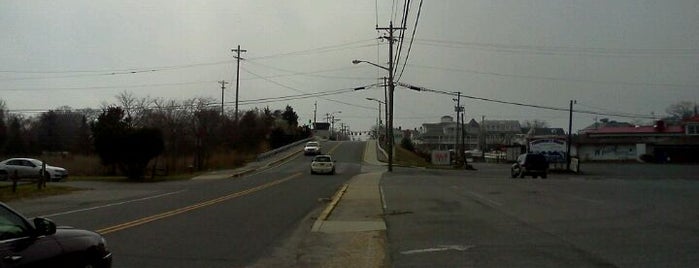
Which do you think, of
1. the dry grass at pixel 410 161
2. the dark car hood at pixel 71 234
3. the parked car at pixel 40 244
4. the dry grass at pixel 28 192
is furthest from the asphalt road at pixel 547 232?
the dry grass at pixel 410 161

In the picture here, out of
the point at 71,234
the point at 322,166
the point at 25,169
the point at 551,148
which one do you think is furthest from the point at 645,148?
the point at 71,234

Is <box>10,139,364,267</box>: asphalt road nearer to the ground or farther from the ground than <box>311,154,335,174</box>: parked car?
nearer to the ground

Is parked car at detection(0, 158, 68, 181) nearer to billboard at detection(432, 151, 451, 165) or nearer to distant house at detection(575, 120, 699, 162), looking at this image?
billboard at detection(432, 151, 451, 165)

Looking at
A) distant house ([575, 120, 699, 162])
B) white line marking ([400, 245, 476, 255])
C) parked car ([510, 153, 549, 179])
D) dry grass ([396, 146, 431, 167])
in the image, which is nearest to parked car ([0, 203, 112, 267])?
white line marking ([400, 245, 476, 255])

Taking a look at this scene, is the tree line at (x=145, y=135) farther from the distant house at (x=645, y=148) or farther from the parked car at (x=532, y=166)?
the distant house at (x=645, y=148)

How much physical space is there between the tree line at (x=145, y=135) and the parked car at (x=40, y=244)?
38319 mm

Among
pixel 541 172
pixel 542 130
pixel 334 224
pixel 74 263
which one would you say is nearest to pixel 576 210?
pixel 334 224

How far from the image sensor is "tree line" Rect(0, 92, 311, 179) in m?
44.2

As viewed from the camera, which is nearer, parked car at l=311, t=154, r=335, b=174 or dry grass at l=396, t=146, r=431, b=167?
parked car at l=311, t=154, r=335, b=174

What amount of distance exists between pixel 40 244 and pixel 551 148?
63716mm

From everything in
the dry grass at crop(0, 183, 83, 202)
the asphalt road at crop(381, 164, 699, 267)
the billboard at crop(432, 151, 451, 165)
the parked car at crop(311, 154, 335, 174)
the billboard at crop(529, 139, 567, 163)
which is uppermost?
the billboard at crop(529, 139, 567, 163)

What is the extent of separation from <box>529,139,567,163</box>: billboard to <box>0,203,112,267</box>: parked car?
61997 millimetres

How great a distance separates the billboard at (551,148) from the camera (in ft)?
214

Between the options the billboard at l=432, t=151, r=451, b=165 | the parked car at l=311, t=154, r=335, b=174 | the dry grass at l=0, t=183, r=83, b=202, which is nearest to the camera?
the dry grass at l=0, t=183, r=83, b=202
